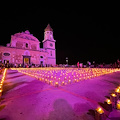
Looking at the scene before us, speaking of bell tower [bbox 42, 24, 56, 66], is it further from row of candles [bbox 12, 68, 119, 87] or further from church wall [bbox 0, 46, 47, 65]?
row of candles [bbox 12, 68, 119, 87]

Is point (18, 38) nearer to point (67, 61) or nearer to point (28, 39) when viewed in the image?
point (28, 39)

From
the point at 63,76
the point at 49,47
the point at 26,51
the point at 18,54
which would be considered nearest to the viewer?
the point at 63,76

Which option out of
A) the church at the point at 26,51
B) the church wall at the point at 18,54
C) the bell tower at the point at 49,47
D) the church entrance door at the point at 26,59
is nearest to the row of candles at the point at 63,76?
the church wall at the point at 18,54

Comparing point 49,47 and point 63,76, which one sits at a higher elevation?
point 49,47

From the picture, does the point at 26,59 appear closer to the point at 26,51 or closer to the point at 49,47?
the point at 26,51

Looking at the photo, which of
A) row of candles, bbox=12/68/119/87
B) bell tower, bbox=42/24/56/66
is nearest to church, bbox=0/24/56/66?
bell tower, bbox=42/24/56/66

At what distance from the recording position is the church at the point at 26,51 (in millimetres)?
24698

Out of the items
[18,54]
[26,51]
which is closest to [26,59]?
[26,51]

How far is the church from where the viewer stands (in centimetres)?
2470

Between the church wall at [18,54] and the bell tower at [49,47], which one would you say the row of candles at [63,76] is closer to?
the church wall at [18,54]

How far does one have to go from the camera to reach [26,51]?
28766 millimetres

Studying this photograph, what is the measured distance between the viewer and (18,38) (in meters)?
27.4

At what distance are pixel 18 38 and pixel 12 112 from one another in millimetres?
30840

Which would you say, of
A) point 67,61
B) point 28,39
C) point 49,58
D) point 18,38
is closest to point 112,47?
point 67,61
